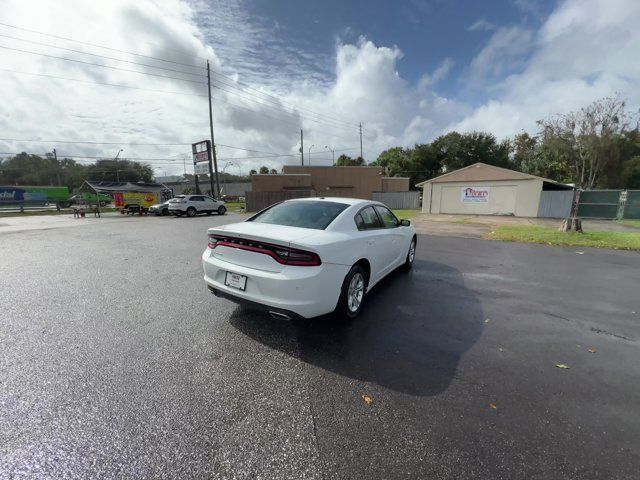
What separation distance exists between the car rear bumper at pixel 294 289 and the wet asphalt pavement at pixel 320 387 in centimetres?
43

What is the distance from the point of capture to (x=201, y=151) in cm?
2933

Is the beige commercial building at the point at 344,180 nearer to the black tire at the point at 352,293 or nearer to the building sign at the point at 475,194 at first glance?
the building sign at the point at 475,194

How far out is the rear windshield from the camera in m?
3.82

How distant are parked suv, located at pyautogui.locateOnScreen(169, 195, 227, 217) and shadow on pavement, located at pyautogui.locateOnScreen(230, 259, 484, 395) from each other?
1961 cm

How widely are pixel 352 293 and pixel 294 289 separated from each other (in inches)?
38.4

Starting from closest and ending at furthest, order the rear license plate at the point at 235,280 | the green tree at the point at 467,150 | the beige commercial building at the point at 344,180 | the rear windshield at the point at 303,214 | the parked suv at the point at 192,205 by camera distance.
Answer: the rear license plate at the point at 235,280, the rear windshield at the point at 303,214, the parked suv at the point at 192,205, the beige commercial building at the point at 344,180, the green tree at the point at 467,150

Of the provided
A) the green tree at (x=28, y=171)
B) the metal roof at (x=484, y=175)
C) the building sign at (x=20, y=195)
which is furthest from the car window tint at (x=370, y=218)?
the green tree at (x=28, y=171)

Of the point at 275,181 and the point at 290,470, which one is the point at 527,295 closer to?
the point at 290,470

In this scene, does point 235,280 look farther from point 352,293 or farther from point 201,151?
point 201,151

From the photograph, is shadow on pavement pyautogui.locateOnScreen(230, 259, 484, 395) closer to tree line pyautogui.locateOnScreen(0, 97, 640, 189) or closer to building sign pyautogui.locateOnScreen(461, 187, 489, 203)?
building sign pyautogui.locateOnScreen(461, 187, 489, 203)

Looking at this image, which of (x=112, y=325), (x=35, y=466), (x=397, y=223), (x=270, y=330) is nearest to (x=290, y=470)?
(x=35, y=466)

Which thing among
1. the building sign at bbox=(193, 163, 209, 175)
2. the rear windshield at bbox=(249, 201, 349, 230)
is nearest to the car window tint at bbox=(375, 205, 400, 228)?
the rear windshield at bbox=(249, 201, 349, 230)

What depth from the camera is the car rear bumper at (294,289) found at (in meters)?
2.99

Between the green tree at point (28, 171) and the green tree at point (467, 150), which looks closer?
the green tree at point (467, 150)
